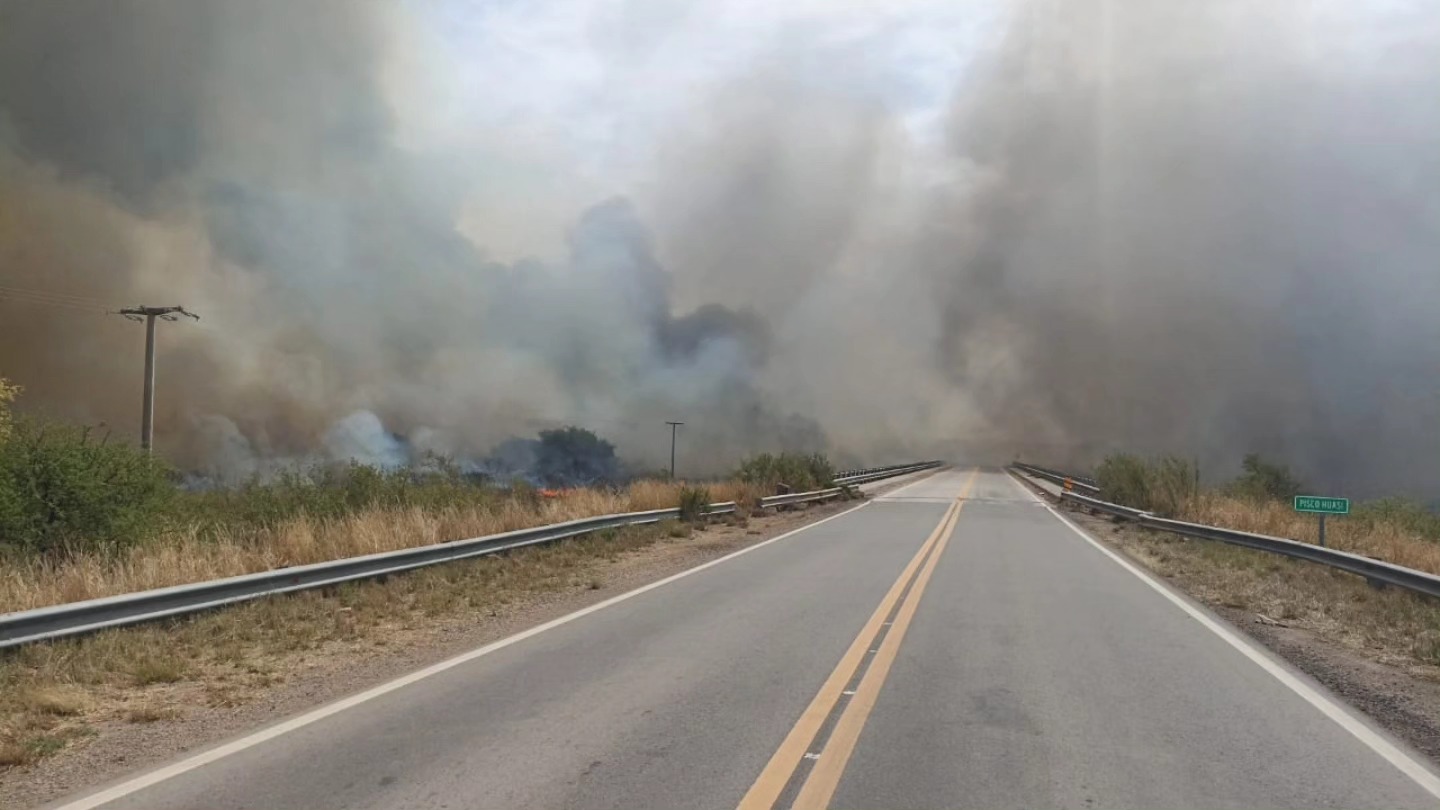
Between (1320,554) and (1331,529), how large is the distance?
748 cm

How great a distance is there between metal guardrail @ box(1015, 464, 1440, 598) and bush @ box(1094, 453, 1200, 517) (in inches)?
80.5

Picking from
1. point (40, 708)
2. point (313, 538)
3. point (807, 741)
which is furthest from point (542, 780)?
point (313, 538)

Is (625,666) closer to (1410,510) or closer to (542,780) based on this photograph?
(542,780)

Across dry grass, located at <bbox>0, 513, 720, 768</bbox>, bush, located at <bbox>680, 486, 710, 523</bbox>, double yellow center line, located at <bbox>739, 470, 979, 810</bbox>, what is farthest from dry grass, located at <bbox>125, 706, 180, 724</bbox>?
bush, located at <bbox>680, 486, 710, 523</bbox>

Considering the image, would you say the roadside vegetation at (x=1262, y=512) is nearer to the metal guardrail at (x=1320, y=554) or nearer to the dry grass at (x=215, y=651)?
the metal guardrail at (x=1320, y=554)

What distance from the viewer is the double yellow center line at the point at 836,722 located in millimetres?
4953

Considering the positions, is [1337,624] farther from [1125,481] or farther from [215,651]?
[1125,481]

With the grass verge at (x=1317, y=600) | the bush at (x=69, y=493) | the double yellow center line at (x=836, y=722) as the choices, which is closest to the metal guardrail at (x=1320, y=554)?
the grass verge at (x=1317, y=600)

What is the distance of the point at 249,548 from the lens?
1272 cm

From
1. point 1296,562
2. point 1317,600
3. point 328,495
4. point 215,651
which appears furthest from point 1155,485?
point 215,651

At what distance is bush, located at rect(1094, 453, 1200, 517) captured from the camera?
1089 inches

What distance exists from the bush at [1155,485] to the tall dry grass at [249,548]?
16.8 m

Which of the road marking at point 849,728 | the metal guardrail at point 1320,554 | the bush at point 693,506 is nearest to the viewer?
the road marking at point 849,728

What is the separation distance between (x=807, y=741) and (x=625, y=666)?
2529 mm
